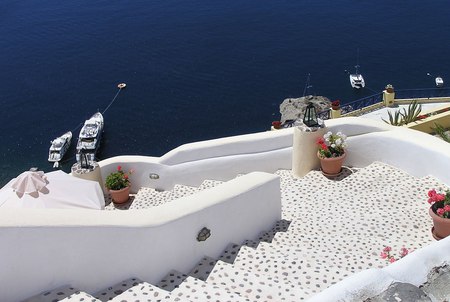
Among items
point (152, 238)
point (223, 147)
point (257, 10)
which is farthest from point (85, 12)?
point (152, 238)

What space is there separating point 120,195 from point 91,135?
1190 inches

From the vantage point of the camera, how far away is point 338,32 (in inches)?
2405

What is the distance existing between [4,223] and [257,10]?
215ft

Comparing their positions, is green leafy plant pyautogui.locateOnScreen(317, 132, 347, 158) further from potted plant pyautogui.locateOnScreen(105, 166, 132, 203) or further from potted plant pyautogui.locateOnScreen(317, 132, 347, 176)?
potted plant pyautogui.locateOnScreen(105, 166, 132, 203)

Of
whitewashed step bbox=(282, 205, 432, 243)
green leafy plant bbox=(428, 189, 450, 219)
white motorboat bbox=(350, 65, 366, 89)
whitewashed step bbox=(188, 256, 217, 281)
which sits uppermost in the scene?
green leafy plant bbox=(428, 189, 450, 219)

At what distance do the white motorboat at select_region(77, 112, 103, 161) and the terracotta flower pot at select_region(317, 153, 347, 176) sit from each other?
1208 inches

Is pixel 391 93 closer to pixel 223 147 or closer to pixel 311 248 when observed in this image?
pixel 223 147

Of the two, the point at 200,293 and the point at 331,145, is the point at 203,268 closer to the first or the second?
the point at 200,293

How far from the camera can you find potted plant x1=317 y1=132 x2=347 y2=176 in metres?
12.1

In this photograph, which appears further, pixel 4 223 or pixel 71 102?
pixel 71 102

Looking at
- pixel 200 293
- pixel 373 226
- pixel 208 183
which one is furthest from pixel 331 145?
pixel 200 293

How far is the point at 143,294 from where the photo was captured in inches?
275

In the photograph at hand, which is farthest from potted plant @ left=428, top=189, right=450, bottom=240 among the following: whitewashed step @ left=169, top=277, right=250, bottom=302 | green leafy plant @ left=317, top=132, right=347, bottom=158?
whitewashed step @ left=169, top=277, right=250, bottom=302

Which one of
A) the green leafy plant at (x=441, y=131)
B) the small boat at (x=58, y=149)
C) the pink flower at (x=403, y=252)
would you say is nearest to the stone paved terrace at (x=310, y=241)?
the pink flower at (x=403, y=252)
